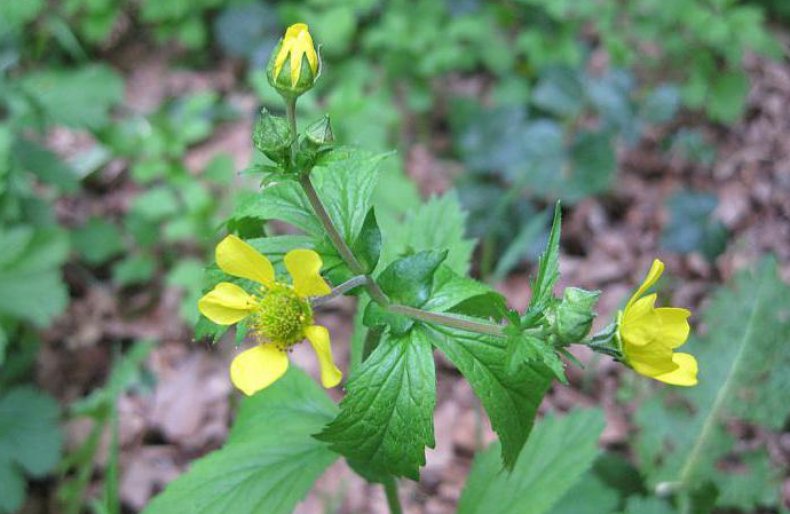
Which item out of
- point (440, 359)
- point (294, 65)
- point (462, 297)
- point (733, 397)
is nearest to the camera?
point (294, 65)

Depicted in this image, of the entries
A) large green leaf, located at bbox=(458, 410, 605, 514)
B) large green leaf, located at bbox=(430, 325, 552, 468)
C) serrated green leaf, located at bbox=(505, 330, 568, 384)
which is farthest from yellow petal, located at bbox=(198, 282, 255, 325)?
large green leaf, located at bbox=(458, 410, 605, 514)

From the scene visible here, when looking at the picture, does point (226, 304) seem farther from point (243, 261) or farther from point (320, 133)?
point (320, 133)

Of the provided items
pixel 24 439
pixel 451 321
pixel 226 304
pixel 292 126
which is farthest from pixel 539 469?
pixel 24 439

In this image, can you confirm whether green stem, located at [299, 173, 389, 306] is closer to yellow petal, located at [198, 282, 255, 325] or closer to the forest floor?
yellow petal, located at [198, 282, 255, 325]

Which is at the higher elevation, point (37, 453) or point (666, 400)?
point (666, 400)

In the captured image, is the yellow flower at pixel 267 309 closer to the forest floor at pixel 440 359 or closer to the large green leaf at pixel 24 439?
the forest floor at pixel 440 359

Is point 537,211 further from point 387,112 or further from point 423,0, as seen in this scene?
point 423,0

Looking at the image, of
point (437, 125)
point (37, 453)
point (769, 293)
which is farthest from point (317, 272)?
point (437, 125)
